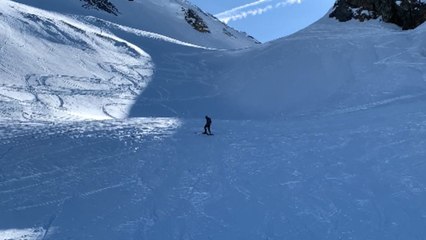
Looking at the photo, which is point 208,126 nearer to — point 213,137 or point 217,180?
point 213,137

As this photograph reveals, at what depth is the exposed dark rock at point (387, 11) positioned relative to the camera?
38062 mm

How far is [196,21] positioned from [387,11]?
29710 millimetres

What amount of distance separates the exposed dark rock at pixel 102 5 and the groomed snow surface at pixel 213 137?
14.4 m

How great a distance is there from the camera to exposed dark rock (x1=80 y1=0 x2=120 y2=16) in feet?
170

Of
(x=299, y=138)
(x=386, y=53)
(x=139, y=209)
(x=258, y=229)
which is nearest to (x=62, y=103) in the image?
(x=299, y=138)

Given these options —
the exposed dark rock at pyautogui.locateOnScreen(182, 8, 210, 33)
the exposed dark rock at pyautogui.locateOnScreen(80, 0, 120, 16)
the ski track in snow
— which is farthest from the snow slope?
the exposed dark rock at pyautogui.locateOnScreen(182, 8, 210, 33)

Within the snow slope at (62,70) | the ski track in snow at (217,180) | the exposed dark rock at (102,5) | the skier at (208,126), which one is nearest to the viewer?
the ski track in snow at (217,180)

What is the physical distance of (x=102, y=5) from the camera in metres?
54.0

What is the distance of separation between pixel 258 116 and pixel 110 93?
8.16 m

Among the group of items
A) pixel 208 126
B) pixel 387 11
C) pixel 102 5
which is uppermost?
pixel 387 11

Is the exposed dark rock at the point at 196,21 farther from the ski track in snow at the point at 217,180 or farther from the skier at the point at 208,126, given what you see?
the skier at the point at 208,126

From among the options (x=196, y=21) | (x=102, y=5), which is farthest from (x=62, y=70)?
(x=196, y=21)

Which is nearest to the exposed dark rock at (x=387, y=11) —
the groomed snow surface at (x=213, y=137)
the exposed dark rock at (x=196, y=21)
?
the groomed snow surface at (x=213, y=137)

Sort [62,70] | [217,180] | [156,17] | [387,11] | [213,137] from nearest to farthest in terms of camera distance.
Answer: [217,180] → [213,137] → [62,70] → [387,11] → [156,17]
